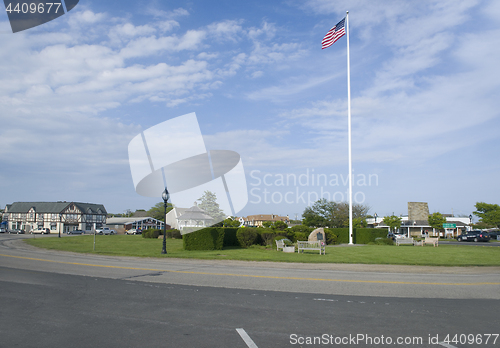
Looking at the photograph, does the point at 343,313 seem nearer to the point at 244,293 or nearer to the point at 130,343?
the point at 244,293

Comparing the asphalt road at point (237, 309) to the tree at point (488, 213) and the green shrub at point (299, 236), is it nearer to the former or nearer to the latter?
the green shrub at point (299, 236)

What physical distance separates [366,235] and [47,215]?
87764 mm

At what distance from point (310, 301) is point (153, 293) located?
3992 millimetres

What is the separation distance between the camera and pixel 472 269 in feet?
52.5

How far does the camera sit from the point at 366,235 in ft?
138

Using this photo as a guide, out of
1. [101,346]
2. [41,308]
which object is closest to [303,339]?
[101,346]

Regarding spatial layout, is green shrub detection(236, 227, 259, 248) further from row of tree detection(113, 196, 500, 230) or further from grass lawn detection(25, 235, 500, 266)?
row of tree detection(113, 196, 500, 230)

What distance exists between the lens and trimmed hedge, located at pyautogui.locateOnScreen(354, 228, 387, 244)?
42031mm

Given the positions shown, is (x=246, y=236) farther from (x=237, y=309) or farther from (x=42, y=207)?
(x=42, y=207)

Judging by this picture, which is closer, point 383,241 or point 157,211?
point 383,241

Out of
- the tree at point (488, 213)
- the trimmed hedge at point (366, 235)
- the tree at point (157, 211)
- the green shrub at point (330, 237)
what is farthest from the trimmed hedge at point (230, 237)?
the tree at point (157, 211)

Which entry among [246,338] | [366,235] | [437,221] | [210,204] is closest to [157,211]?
[210,204]

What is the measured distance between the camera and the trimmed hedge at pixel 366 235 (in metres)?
42.0

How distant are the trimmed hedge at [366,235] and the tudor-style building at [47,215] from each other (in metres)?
77.7
